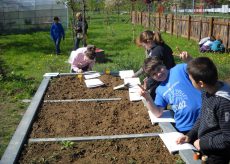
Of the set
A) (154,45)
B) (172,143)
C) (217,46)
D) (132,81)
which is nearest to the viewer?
(172,143)

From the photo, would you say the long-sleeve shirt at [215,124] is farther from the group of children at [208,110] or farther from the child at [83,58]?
the child at [83,58]

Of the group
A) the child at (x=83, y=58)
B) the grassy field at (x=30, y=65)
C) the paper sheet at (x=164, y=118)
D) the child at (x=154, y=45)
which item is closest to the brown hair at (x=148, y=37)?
the child at (x=154, y=45)

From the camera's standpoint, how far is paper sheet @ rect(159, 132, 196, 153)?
341cm

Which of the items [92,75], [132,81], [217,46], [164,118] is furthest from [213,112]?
[217,46]

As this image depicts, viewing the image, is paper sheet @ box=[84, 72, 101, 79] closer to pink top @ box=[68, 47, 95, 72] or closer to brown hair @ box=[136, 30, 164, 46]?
pink top @ box=[68, 47, 95, 72]

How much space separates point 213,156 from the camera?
2822mm

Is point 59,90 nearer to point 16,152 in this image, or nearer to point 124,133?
point 124,133

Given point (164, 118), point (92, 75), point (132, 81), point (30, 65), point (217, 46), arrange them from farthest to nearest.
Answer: point (217, 46) → point (30, 65) → point (92, 75) → point (132, 81) → point (164, 118)

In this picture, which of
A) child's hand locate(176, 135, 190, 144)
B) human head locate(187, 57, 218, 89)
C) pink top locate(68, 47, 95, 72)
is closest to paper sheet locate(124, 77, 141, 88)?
pink top locate(68, 47, 95, 72)

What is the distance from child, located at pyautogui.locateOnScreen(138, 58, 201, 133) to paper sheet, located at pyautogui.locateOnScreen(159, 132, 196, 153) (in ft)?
0.55

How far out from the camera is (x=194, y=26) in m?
18.7

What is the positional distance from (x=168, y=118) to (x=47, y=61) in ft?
29.8

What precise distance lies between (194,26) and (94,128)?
15.2 metres

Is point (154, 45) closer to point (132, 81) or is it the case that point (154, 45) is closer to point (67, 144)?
point (132, 81)
